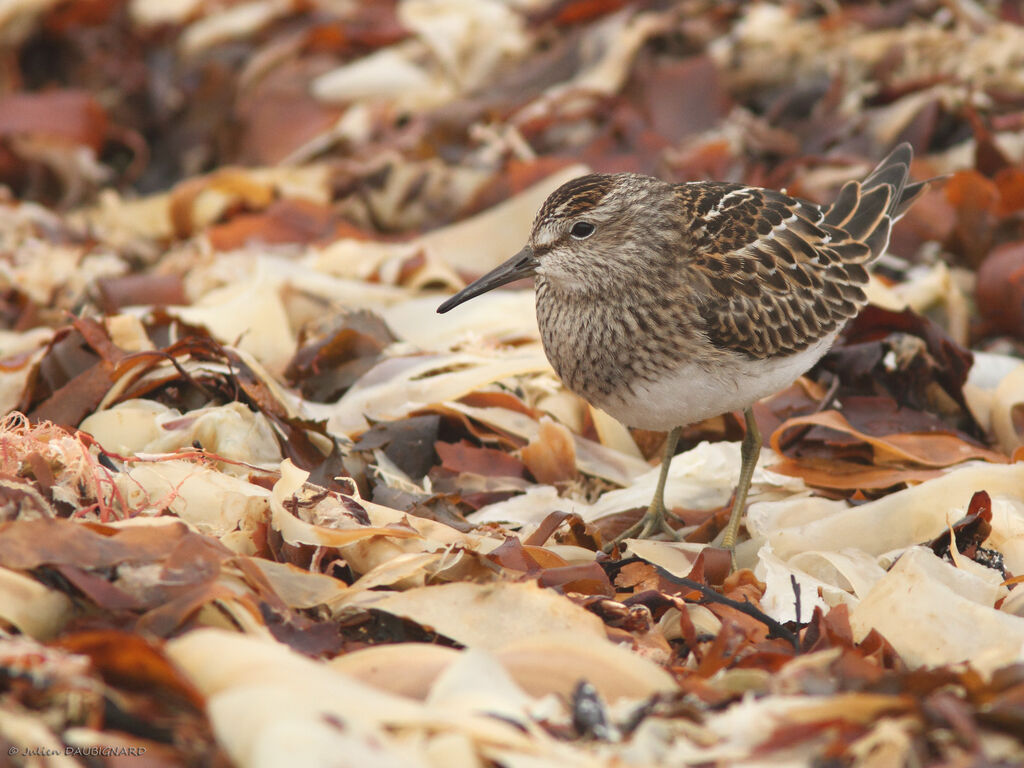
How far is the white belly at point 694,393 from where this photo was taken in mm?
3576

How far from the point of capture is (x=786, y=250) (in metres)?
3.98

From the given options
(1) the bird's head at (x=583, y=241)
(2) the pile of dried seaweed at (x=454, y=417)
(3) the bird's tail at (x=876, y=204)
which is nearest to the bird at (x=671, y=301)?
(1) the bird's head at (x=583, y=241)

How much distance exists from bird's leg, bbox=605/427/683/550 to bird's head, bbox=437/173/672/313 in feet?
2.06

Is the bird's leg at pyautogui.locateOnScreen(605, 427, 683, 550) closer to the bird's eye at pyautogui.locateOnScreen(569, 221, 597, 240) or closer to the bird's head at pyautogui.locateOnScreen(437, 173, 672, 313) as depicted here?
the bird's head at pyautogui.locateOnScreen(437, 173, 672, 313)

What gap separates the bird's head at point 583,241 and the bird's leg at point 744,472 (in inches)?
26.4

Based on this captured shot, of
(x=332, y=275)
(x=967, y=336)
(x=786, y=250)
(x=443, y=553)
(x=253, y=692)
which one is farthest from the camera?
(x=332, y=275)

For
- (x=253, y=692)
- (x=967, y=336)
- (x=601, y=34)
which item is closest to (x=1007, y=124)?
(x=967, y=336)

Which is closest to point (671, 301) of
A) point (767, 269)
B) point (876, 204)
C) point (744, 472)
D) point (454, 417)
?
point (767, 269)

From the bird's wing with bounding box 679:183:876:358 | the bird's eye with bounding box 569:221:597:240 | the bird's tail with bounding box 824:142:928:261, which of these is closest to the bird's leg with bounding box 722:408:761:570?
the bird's wing with bounding box 679:183:876:358

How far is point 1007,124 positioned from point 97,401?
4.40 metres

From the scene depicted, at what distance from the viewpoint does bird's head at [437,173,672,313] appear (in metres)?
3.73

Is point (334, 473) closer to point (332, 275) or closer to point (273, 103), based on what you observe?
point (332, 275)

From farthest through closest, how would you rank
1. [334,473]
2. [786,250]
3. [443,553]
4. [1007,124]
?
[1007,124], [786,250], [334,473], [443,553]

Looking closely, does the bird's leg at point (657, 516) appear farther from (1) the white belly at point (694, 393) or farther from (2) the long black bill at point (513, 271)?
(2) the long black bill at point (513, 271)
